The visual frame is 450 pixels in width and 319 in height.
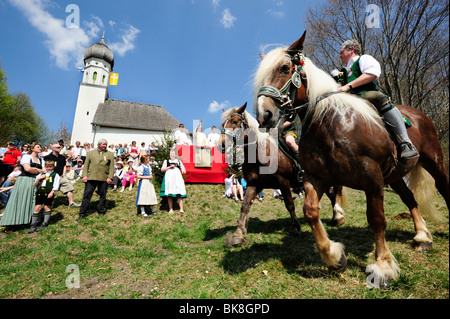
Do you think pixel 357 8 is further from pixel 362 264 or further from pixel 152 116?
pixel 152 116

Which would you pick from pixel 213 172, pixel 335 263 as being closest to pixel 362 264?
pixel 335 263

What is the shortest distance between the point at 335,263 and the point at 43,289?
4.53 metres

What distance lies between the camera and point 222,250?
430 cm

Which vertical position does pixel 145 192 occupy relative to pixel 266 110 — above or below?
below

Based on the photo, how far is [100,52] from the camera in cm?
4216

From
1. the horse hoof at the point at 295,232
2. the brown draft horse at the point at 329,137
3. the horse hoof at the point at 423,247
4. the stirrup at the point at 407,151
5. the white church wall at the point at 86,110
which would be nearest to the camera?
the brown draft horse at the point at 329,137

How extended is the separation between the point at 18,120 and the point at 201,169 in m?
46.3

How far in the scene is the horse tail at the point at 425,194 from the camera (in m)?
4.78

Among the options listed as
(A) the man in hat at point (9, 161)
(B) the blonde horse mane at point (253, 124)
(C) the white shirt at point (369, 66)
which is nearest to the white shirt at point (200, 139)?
(B) the blonde horse mane at point (253, 124)

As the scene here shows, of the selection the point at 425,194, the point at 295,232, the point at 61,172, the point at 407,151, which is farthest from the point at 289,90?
the point at 61,172

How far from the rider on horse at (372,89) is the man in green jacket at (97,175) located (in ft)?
27.3

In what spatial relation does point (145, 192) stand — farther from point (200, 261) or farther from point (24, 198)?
point (200, 261)

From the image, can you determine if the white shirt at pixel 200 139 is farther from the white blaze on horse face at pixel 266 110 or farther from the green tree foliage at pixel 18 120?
the green tree foliage at pixel 18 120

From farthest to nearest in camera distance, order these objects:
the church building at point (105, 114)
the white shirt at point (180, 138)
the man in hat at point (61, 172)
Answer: the church building at point (105, 114) → the white shirt at point (180, 138) → the man in hat at point (61, 172)
